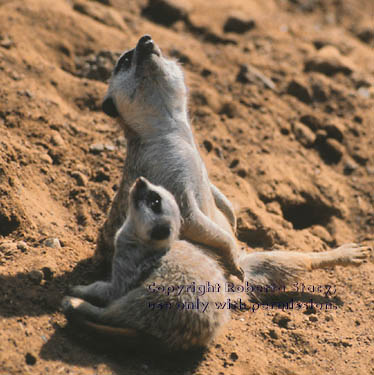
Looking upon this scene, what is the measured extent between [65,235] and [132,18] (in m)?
4.33

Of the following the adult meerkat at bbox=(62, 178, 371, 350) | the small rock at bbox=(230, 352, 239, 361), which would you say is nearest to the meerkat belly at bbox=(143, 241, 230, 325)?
the adult meerkat at bbox=(62, 178, 371, 350)

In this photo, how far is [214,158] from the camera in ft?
19.3

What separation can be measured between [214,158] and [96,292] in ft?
8.59

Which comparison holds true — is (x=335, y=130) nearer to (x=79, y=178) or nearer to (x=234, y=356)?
(x=79, y=178)

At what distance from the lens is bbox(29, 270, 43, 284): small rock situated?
3859 mm

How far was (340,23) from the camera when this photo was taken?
30.9ft

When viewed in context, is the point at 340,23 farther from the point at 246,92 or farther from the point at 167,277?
the point at 167,277

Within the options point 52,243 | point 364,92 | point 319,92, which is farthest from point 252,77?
point 52,243

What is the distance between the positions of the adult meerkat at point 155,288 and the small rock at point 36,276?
334 mm

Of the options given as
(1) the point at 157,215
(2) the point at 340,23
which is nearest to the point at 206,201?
(1) the point at 157,215

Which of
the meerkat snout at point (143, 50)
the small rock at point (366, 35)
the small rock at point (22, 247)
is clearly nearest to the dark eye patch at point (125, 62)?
the meerkat snout at point (143, 50)

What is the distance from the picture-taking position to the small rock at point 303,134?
6.45m

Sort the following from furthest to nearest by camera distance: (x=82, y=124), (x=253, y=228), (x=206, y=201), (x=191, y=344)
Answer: (x=82, y=124) < (x=253, y=228) < (x=206, y=201) < (x=191, y=344)

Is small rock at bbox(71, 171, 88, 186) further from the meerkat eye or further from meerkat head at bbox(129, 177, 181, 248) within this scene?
the meerkat eye
